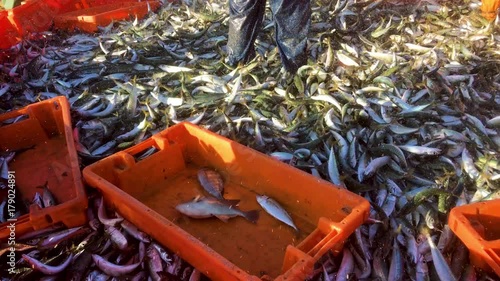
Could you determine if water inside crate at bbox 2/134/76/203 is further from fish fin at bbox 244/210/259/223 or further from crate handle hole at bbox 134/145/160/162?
fish fin at bbox 244/210/259/223

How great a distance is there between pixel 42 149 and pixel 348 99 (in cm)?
281

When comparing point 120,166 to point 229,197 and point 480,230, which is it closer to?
point 229,197

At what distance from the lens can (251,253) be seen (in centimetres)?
273

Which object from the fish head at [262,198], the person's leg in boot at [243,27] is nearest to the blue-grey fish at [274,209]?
the fish head at [262,198]

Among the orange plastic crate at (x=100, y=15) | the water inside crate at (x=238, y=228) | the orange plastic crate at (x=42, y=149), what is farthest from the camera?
the orange plastic crate at (x=100, y=15)

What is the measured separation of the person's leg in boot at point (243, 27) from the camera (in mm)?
4527

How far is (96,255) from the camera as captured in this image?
267cm

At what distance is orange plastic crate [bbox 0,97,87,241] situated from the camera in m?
3.28

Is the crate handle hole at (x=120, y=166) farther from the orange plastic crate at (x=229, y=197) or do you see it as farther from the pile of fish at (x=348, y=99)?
the pile of fish at (x=348, y=99)

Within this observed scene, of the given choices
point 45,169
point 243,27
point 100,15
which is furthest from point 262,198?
point 100,15

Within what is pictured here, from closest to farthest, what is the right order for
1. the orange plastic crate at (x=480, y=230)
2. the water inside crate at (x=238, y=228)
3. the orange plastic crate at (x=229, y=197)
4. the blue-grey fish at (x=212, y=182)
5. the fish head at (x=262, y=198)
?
the orange plastic crate at (x=480, y=230), the orange plastic crate at (x=229, y=197), the water inside crate at (x=238, y=228), the fish head at (x=262, y=198), the blue-grey fish at (x=212, y=182)

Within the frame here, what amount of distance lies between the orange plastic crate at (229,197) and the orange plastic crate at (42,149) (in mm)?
406

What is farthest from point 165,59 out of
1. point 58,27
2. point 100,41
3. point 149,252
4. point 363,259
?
point 363,259

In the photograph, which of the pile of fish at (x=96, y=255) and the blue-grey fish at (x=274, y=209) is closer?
the pile of fish at (x=96, y=255)
